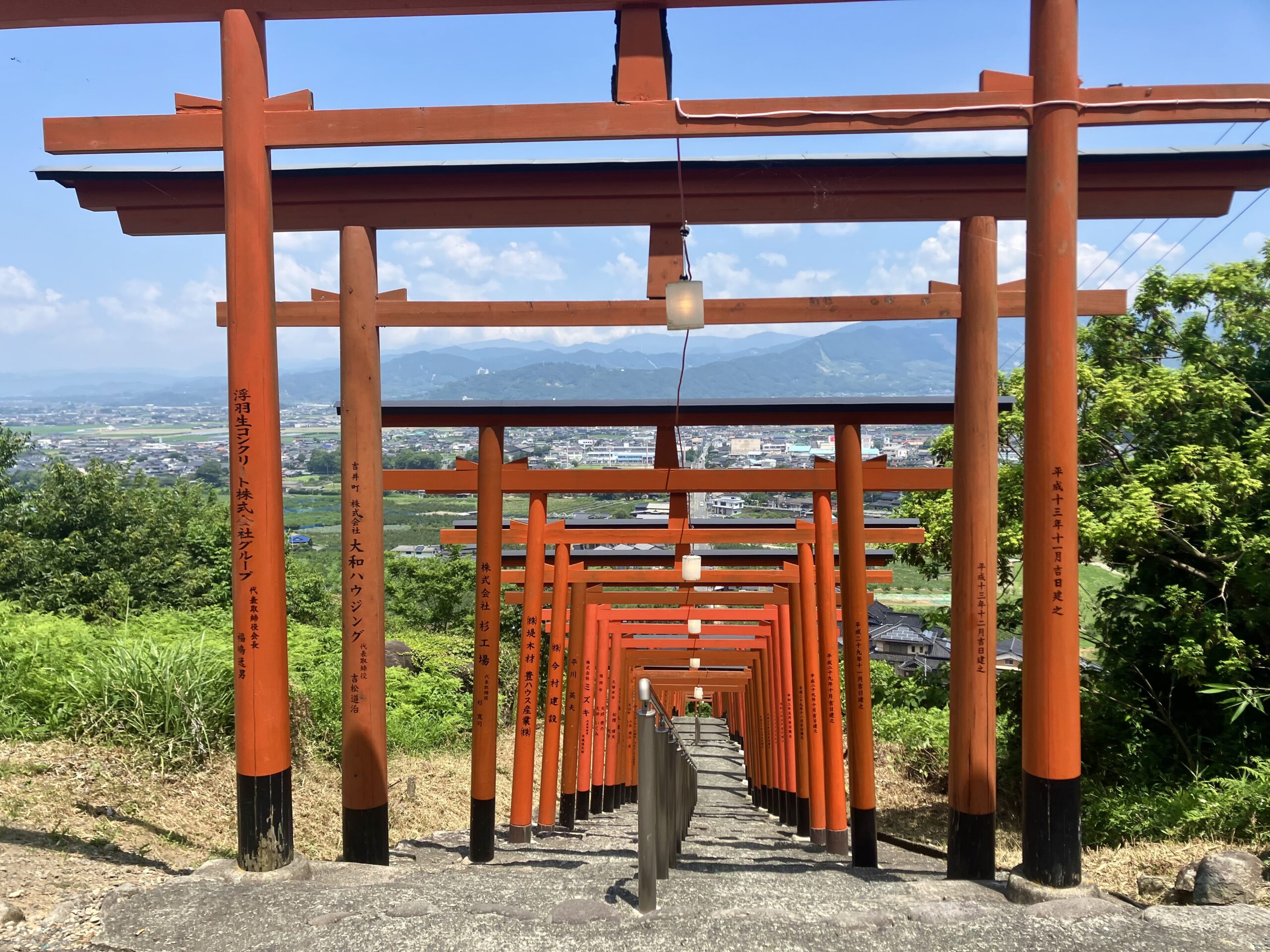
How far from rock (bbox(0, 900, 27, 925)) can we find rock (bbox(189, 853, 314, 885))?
2.57 feet

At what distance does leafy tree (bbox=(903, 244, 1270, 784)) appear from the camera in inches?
473

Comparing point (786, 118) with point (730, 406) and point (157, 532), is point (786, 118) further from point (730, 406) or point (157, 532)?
point (157, 532)

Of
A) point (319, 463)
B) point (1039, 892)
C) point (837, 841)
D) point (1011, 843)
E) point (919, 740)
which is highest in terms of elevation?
point (319, 463)

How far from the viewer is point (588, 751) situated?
624 inches

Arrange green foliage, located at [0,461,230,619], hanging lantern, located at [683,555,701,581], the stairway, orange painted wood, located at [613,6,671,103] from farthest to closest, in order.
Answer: green foliage, located at [0,461,230,619]
hanging lantern, located at [683,555,701,581]
orange painted wood, located at [613,6,671,103]
the stairway

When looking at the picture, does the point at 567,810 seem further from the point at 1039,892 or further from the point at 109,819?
the point at 1039,892

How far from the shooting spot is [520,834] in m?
11.2

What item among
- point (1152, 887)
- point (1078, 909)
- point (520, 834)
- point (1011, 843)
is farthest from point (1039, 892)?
point (1011, 843)

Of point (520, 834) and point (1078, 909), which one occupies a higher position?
point (1078, 909)

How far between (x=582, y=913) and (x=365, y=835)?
8.25ft

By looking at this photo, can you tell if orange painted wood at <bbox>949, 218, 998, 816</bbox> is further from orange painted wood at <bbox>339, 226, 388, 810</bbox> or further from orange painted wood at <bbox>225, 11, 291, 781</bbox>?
orange painted wood at <bbox>225, 11, 291, 781</bbox>

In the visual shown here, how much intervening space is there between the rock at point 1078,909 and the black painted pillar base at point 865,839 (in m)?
4.25

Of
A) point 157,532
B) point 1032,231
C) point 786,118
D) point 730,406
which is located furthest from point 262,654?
point 157,532

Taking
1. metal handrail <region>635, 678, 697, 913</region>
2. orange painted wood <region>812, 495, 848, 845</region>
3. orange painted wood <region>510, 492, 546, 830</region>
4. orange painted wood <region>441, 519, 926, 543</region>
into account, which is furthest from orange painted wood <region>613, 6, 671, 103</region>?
orange painted wood <region>441, 519, 926, 543</region>
